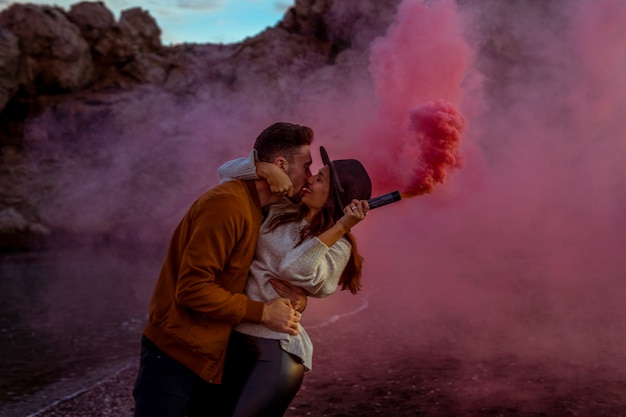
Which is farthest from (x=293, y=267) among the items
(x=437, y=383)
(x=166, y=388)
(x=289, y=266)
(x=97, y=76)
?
(x=97, y=76)

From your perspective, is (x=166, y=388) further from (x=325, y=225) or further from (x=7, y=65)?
(x=7, y=65)

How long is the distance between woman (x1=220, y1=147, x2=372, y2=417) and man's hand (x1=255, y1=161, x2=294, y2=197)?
0.09 metres

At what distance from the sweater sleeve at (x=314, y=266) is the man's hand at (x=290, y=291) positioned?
48 millimetres

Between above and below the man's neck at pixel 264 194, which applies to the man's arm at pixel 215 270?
below

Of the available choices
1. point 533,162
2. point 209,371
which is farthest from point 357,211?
point 533,162

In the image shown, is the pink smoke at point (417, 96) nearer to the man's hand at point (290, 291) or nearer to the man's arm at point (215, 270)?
the man's hand at point (290, 291)

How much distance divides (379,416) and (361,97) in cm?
747

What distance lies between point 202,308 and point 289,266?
0.35 metres

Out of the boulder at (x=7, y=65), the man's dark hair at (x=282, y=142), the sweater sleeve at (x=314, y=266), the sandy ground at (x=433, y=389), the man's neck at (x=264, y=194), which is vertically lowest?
the sandy ground at (x=433, y=389)

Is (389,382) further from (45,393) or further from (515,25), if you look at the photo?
(515,25)

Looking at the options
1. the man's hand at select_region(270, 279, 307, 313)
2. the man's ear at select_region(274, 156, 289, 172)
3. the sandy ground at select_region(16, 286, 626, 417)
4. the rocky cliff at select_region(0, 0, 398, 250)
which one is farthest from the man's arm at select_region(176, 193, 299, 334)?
the rocky cliff at select_region(0, 0, 398, 250)

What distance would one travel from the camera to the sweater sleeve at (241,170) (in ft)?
9.64

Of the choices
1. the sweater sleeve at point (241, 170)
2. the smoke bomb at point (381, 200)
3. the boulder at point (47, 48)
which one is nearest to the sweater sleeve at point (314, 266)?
the smoke bomb at point (381, 200)

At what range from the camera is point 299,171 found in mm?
3000
